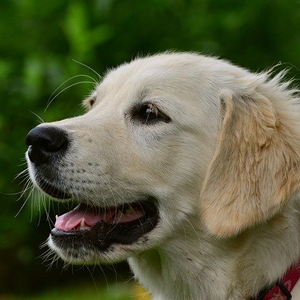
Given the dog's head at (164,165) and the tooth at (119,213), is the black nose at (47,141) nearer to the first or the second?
the dog's head at (164,165)

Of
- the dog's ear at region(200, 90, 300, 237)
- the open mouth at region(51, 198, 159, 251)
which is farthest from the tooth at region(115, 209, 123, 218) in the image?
the dog's ear at region(200, 90, 300, 237)

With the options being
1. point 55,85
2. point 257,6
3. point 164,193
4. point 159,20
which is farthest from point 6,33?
point 164,193

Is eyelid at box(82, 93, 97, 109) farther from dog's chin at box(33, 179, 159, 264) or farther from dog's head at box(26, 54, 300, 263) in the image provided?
dog's chin at box(33, 179, 159, 264)

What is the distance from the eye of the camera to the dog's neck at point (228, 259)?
4051mm

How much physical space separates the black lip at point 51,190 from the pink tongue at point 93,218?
114 mm

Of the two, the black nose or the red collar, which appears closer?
the red collar

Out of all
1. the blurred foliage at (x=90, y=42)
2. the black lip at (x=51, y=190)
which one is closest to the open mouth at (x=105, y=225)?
the black lip at (x=51, y=190)

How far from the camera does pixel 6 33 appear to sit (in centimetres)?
811

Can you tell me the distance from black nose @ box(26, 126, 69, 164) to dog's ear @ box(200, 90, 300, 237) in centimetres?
69

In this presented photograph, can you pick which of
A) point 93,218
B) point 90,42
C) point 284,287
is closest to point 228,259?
point 284,287

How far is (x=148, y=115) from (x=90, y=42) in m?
3.25

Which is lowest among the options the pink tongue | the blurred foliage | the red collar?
the blurred foliage

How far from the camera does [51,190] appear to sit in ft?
13.8

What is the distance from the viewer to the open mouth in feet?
13.6
